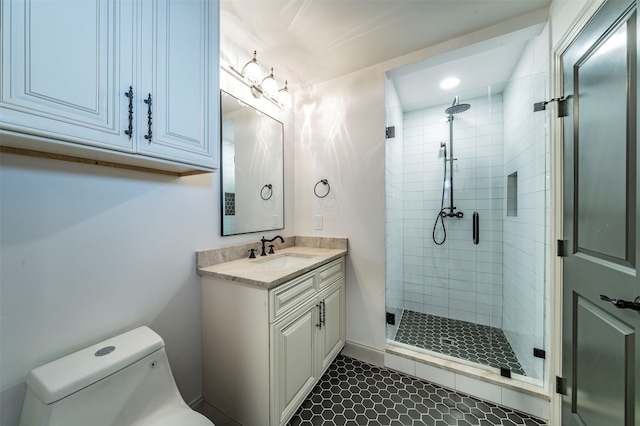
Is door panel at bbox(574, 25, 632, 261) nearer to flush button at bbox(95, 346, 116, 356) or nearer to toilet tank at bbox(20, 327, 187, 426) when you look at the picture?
toilet tank at bbox(20, 327, 187, 426)

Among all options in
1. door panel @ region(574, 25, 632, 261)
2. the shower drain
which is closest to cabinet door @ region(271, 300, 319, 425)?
the shower drain

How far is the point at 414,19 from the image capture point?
1.53m

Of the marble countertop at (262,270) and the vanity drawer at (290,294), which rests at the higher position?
the marble countertop at (262,270)

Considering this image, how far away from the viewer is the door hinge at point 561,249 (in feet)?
4.32

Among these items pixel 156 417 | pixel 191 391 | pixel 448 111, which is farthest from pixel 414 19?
pixel 191 391

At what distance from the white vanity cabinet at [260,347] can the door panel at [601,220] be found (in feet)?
4.65

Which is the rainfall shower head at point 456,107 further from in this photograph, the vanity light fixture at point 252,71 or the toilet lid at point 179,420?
the toilet lid at point 179,420

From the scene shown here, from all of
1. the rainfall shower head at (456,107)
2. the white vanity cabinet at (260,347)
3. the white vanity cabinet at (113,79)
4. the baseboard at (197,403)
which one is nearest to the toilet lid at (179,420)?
the white vanity cabinet at (260,347)

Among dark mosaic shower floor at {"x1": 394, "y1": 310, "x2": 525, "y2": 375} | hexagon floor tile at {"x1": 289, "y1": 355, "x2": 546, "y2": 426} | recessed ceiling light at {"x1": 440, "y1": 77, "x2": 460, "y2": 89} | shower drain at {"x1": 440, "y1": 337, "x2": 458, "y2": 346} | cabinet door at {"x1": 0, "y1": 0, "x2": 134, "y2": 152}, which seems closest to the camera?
cabinet door at {"x1": 0, "y1": 0, "x2": 134, "y2": 152}

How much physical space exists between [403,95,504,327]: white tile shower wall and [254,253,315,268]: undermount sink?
4.91ft

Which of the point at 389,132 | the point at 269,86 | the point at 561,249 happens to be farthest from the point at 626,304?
the point at 269,86

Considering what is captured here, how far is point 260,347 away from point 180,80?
1370 millimetres

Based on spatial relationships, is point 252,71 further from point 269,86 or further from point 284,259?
point 284,259

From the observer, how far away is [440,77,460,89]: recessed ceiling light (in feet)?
7.39
